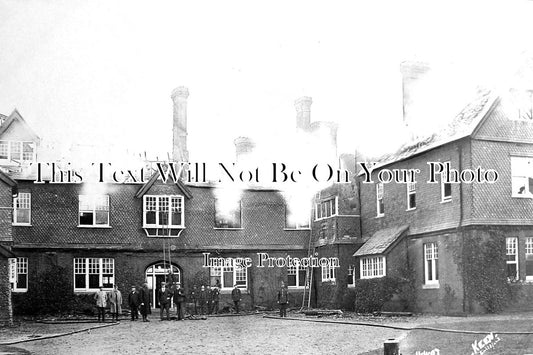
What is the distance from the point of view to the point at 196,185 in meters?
12.8

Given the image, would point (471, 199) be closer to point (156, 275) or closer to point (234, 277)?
point (234, 277)

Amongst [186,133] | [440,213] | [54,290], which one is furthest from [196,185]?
[54,290]

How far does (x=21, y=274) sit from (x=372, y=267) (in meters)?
9.02

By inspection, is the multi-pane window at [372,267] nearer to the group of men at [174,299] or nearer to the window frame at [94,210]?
the group of men at [174,299]

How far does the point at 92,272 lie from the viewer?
836 inches

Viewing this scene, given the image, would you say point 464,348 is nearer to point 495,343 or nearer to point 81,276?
point 495,343

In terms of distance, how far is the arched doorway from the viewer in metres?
18.6

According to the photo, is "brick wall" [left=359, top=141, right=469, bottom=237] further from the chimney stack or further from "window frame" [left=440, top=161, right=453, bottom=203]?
the chimney stack

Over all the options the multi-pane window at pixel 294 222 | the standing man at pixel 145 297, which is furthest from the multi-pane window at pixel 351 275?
the standing man at pixel 145 297

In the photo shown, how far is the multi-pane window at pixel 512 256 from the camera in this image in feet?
52.7

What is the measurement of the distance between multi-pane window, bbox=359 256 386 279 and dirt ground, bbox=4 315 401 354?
4.06 m

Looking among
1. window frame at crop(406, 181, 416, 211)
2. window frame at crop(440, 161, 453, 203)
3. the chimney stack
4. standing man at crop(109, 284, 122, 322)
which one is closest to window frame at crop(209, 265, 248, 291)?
standing man at crop(109, 284, 122, 322)

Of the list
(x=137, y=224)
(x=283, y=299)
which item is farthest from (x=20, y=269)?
(x=283, y=299)

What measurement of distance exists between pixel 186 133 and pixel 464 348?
15.8 ft
